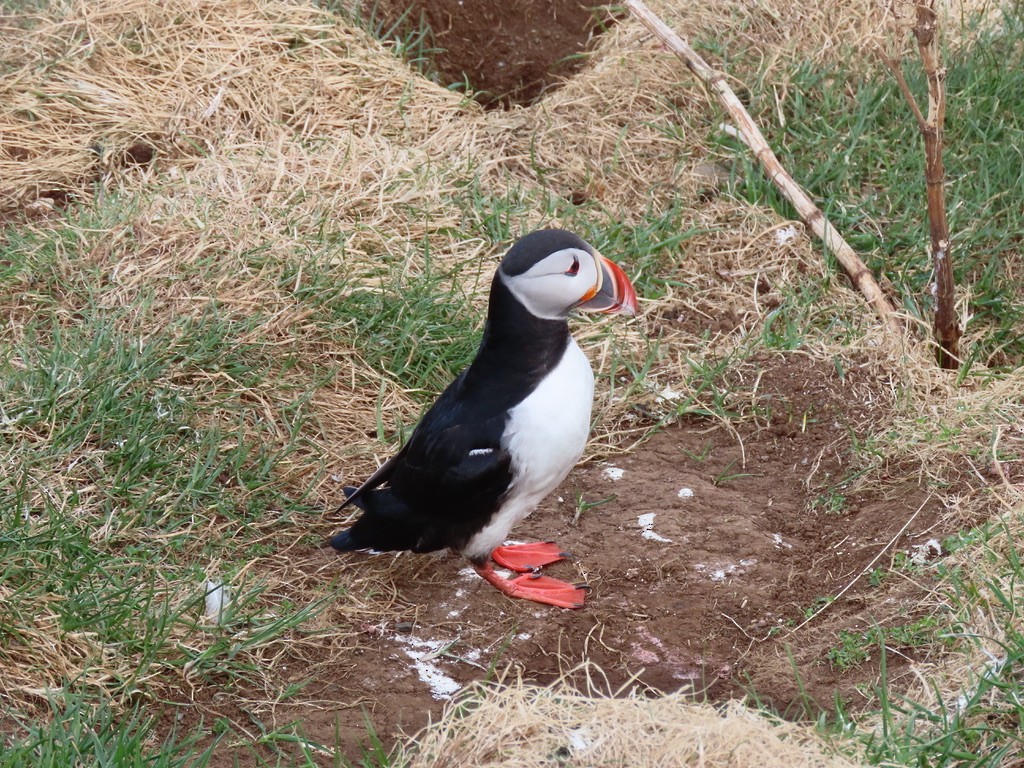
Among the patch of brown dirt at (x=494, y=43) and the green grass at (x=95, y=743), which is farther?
the patch of brown dirt at (x=494, y=43)

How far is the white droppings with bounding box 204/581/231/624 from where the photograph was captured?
311 centimetres

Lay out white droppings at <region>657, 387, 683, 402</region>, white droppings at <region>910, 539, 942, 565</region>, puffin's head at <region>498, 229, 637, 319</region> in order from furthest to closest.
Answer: white droppings at <region>657, 387, 683, 402</region>
white droppings at <region>910, 539, 942, 565</region>
puffin's head at <region>498, 229, 637, 319</region>

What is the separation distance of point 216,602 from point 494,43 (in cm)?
344

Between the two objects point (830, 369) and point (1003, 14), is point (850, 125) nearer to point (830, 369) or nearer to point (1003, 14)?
point (1003, 14)

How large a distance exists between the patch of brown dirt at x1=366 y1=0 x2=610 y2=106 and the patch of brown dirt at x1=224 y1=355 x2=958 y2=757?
7.39 ft

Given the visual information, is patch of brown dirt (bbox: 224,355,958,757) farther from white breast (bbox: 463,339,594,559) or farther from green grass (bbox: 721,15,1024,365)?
green grass (bbox: 721,15,1024,365)

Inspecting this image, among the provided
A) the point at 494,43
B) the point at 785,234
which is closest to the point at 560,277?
the point at 785,234

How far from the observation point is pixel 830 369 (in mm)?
4164

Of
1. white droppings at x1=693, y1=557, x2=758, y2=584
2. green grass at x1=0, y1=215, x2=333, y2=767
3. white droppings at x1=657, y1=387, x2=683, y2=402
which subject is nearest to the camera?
green grass at x1=0, y1=215, x2=333, y2=767

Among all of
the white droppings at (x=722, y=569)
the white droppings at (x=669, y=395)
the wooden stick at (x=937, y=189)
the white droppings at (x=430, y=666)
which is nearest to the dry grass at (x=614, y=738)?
the white droppings at (x=430, y=666)

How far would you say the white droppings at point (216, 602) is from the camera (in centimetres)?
311

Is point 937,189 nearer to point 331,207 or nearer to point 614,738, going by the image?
point 331,207

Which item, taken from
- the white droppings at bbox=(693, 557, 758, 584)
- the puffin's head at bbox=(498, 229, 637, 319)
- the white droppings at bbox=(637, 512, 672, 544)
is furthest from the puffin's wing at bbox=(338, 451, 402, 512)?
the white droppings at bbox=(693, 557, 758, 584)

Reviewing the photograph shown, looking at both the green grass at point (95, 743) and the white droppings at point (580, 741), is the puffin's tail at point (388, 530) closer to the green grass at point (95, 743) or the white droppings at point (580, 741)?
the green grass at point (95, 743)
